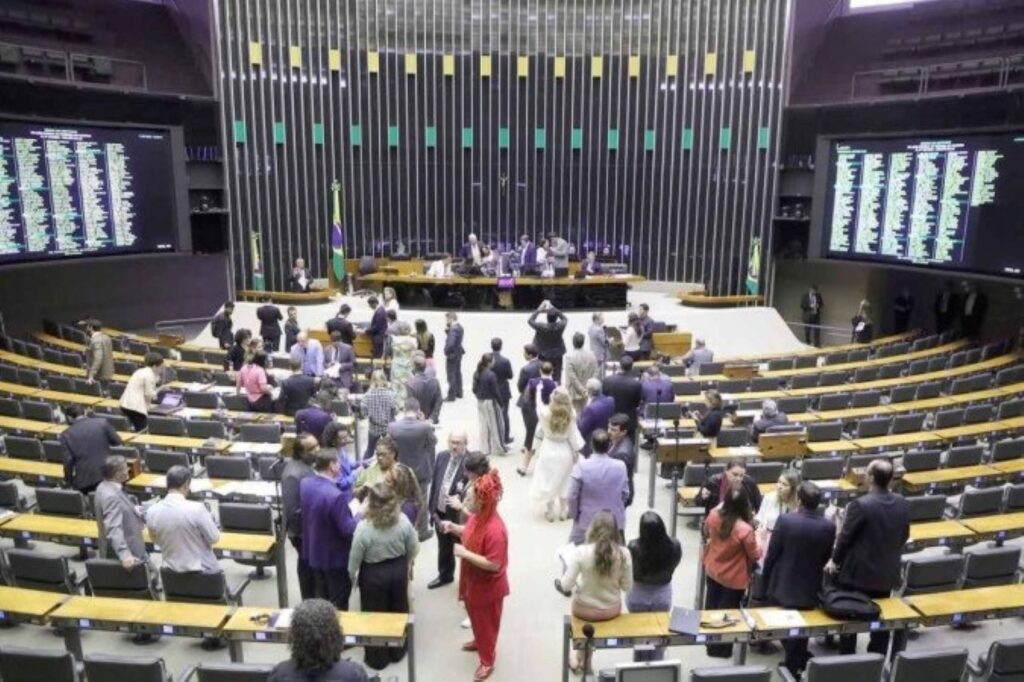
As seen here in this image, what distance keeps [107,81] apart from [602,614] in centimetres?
1523

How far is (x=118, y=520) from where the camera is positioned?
16.7 ft

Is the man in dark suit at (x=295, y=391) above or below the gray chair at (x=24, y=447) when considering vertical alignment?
above

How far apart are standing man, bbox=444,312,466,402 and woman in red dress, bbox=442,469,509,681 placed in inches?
239

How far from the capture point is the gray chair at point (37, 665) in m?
3.90

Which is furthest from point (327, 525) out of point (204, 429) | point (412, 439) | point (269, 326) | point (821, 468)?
point (269, 326)

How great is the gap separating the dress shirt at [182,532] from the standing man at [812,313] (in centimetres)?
1560

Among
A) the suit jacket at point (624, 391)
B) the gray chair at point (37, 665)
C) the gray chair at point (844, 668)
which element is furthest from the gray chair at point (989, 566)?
the gray chair at point (37, 665)

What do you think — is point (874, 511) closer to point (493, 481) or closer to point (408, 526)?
point (493, 481)

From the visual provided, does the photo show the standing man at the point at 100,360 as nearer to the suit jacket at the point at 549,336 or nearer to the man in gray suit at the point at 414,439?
the suit jacket at the point at 549,336

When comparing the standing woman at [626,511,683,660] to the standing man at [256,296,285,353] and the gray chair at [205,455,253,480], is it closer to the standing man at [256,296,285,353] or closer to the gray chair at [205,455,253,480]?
the gray chair at [205,455,253,480]

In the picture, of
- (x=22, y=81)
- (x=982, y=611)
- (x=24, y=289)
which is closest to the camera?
(x=982, y=611)

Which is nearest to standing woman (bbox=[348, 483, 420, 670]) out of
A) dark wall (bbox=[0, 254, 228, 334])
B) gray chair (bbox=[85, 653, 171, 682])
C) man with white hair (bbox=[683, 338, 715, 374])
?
gray chair (bbox=[85, 653, 171, 682])

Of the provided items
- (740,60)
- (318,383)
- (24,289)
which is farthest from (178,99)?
(740,60)

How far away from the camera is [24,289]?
50.0 ft
